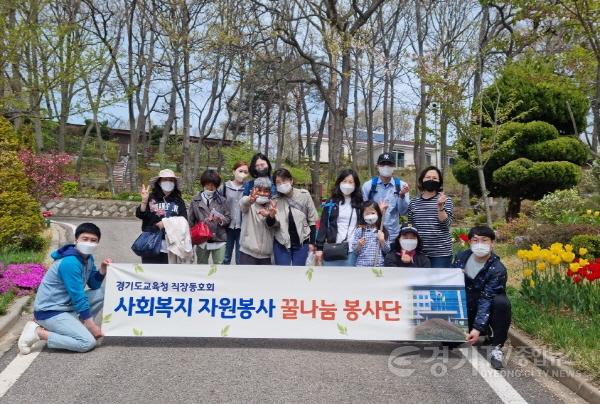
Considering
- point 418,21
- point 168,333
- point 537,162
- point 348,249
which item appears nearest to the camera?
point 168,333

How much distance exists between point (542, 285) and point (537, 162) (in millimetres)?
9757

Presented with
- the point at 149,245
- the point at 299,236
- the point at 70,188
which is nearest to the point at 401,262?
the point at 299,236

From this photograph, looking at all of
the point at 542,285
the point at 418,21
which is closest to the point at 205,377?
the point at 542,285

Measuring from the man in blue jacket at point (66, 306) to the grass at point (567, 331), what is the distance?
4.25 metres

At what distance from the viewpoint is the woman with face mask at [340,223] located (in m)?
5.94

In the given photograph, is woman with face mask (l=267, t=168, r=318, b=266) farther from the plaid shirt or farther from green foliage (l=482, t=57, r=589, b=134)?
green foliage (l=482, t=57, r=589, b=134)

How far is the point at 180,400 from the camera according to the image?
160 inches

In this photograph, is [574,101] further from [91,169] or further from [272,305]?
[91,169]

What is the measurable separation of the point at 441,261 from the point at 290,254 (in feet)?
5.35

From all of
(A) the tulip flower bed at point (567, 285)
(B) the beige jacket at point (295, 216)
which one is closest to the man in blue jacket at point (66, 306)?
(B) the beige jacket at point (295, 216)

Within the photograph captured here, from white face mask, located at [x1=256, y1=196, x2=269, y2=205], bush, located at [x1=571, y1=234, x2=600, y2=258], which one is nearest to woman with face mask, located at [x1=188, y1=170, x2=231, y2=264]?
white face mask, located at [x1=256, y1=196, x2=269, y2=205]

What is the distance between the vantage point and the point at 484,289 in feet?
17.9

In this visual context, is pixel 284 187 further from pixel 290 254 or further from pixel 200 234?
pixel 200 234

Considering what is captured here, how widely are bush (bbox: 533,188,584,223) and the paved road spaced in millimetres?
9021
